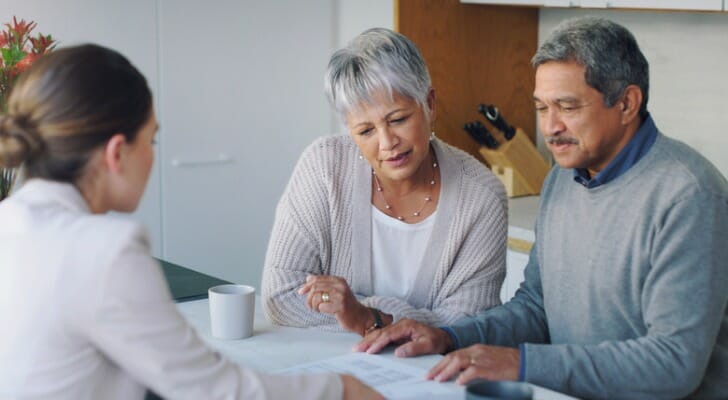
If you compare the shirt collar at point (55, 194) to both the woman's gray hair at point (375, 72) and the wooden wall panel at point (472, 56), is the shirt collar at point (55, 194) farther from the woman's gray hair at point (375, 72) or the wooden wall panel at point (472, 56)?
the wooden wall panel at point (472, 56)

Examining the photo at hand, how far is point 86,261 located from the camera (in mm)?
1155

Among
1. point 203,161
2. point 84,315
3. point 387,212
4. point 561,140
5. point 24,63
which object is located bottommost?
point 203,161

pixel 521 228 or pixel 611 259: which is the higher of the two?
pixel 611 259

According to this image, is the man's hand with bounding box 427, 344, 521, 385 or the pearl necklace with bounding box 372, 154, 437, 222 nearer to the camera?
the man's hand with bounding box 427, 344, 521, 385

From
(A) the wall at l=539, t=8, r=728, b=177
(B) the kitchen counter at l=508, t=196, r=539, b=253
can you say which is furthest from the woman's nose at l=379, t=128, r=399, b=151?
(A) the wall at l=539, t=8, r=728, b=177

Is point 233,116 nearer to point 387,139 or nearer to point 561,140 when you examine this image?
point 387,139

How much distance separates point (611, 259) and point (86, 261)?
3.24 feet

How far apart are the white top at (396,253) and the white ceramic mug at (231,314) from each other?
1.32ft

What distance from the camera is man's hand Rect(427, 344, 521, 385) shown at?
160 cm

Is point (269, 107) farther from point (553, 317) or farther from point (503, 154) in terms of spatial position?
point (553, 317)

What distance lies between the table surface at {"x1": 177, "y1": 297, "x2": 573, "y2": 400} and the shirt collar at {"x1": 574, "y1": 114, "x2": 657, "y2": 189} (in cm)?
44

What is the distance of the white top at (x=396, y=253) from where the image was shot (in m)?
2.17

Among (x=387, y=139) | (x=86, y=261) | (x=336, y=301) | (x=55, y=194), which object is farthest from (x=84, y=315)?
(x=387, y=139)

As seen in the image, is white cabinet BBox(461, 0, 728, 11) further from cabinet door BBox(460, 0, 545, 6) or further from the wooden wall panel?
the wooden wall panel
